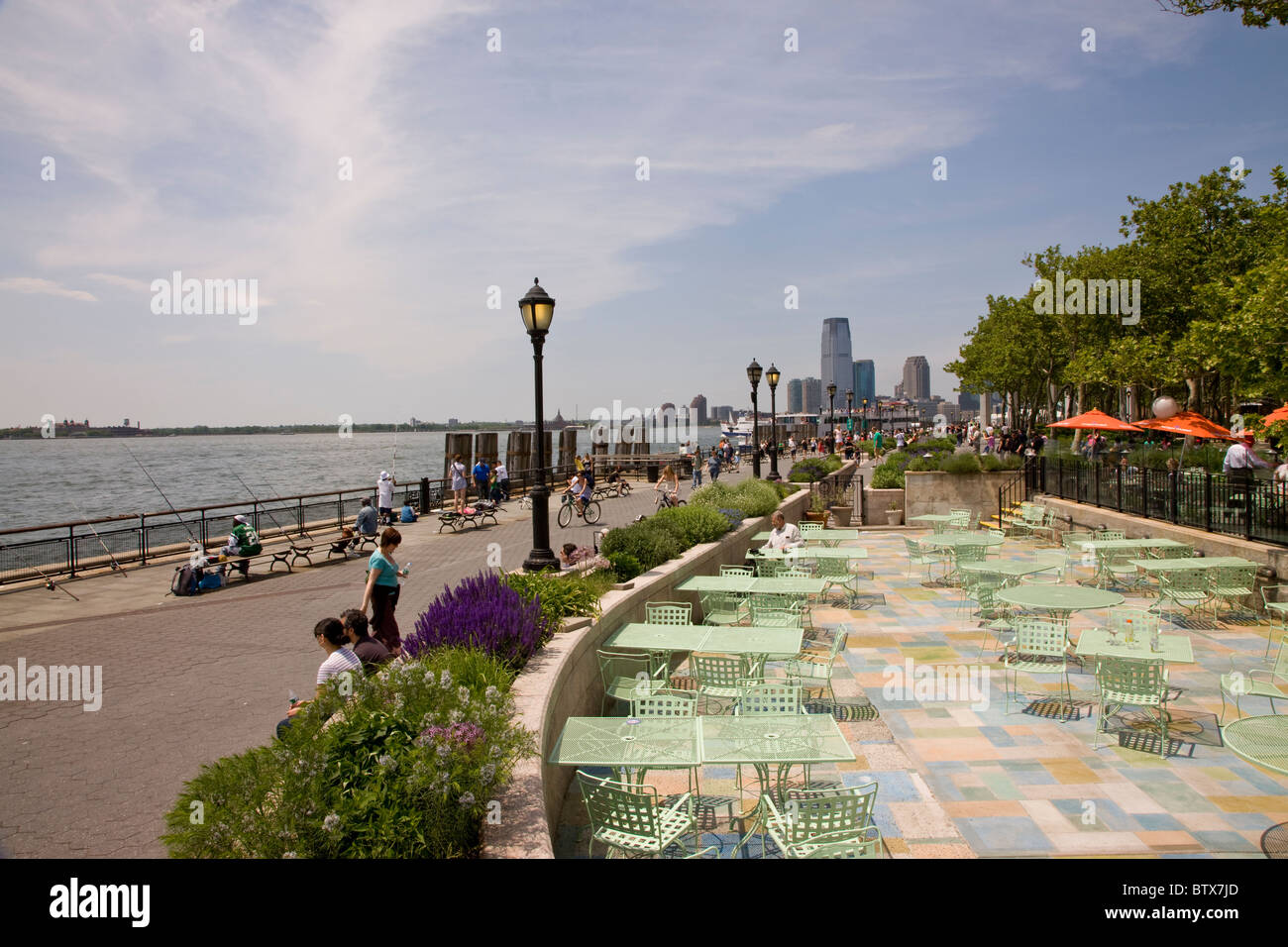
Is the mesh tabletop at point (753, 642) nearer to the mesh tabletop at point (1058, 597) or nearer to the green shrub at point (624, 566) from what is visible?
the green shrub at point (624, 566)

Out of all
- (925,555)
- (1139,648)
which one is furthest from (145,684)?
(925,555)

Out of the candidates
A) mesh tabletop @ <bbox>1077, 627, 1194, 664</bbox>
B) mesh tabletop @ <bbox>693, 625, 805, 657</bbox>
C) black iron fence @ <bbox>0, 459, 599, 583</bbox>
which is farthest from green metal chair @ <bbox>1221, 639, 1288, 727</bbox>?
black iron fence @ <bbox>0, 459, 599, 583</bbox>

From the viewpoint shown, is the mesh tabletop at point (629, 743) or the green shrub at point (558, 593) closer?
the mesh tabletop at point (629, 743)

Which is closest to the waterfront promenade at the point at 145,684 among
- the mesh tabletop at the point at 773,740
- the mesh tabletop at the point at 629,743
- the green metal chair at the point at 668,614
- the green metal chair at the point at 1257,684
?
the mesh tabletop at the point at 629,743

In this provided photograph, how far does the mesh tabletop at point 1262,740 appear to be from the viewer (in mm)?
4855

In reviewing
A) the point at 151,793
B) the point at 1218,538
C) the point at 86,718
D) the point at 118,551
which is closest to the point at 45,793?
the point at 151,793

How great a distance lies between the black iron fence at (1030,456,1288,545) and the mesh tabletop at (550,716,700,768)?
11.9 meters

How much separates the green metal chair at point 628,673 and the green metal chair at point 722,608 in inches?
69.4

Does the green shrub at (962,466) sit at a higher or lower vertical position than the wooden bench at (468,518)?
higher

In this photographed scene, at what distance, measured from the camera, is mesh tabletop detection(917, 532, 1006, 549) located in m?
14.0

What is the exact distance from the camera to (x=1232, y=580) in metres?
11.0

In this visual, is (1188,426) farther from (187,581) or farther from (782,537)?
(187,581)

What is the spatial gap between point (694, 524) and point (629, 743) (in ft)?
26.8

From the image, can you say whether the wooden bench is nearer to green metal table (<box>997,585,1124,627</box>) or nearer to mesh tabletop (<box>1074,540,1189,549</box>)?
mesh tabletop (<box>1074,540,1189,549</box>)
